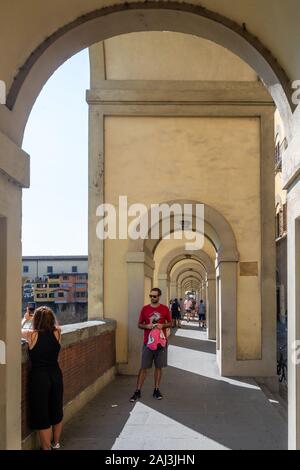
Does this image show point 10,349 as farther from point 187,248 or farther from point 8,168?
point 187,248

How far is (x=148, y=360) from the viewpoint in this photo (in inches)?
347

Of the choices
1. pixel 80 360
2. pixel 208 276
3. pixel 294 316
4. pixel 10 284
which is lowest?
pixel 80 360

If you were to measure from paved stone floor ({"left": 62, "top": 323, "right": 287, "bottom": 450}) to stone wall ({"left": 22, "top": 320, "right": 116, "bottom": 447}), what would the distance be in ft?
0.98

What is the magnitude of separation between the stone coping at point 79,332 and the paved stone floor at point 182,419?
94 centimetres

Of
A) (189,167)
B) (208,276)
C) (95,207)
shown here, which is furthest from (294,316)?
(208,276)

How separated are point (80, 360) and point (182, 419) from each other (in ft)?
5.28

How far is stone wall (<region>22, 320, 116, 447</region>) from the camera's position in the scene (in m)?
5.50

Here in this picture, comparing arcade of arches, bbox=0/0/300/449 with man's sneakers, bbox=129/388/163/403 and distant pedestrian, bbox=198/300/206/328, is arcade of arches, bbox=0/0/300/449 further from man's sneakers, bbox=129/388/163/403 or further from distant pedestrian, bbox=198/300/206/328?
distant pedestrian, bbox=198/300/206/328

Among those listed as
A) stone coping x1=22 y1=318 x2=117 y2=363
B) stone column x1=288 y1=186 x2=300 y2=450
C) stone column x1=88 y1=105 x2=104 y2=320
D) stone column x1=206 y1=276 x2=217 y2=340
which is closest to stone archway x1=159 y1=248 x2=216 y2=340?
stone column x1=206 y1=276 x2=217 y2=340

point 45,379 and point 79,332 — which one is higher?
point 79,332

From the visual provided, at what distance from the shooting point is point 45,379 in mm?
5531

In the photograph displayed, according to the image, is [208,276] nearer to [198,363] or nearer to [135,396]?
[198,363]
